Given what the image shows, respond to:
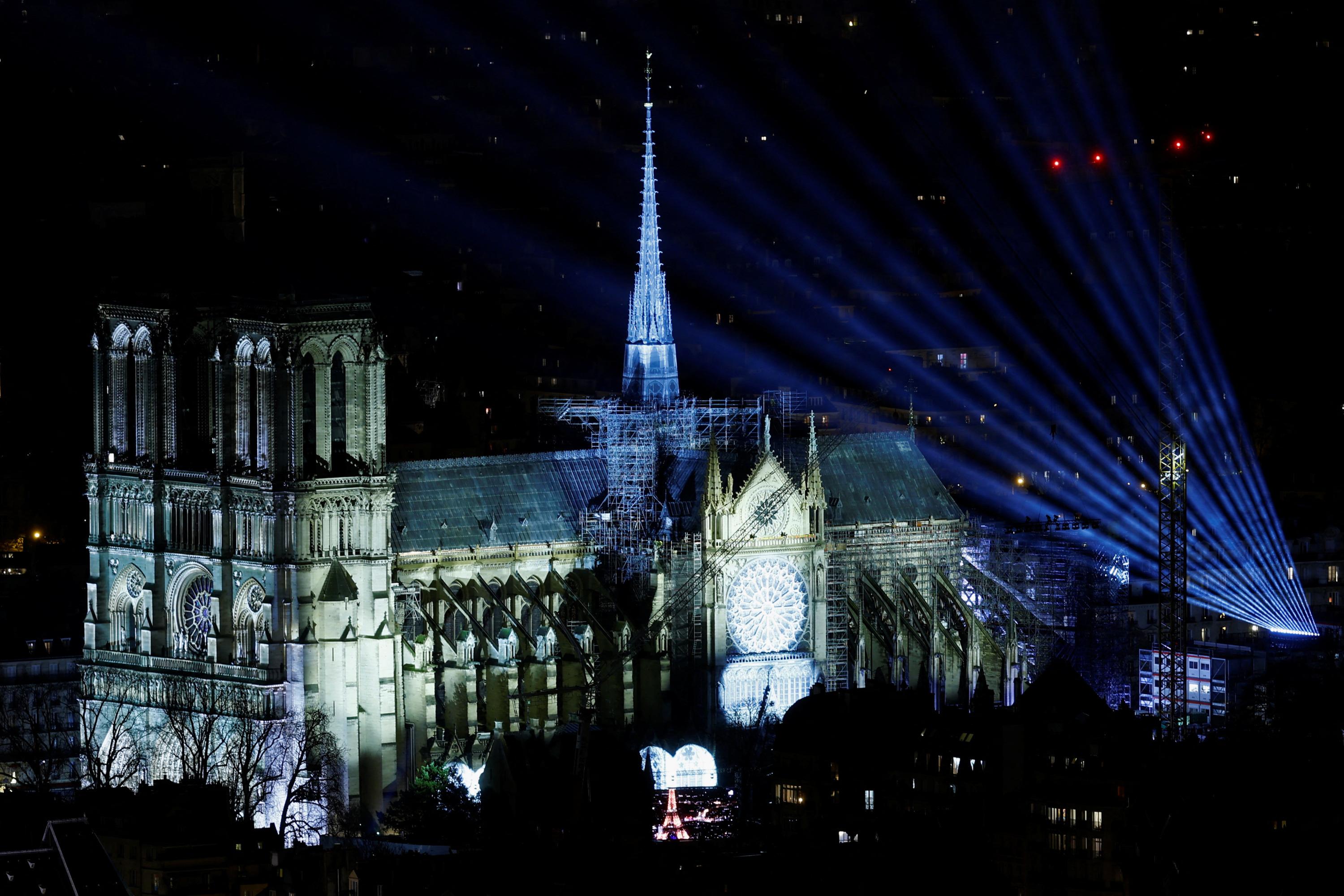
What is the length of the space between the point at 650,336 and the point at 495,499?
36.9 feet

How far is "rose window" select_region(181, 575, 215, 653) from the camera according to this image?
16112 centimetres

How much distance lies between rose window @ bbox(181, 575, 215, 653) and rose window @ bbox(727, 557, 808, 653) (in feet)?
67.7

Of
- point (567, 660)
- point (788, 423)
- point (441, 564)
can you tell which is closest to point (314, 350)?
point (441, 564)

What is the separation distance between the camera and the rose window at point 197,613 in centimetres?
16112

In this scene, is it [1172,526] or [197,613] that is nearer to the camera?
[197,613]

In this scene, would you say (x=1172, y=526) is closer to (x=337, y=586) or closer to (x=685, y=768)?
(x=685, y=768)

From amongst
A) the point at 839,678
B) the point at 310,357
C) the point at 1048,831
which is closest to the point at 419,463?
the point at 310,357

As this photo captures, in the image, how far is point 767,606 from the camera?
170 metres

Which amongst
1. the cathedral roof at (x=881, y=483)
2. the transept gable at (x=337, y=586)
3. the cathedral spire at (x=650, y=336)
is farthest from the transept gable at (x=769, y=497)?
the transept gable at (x=337, y=586)

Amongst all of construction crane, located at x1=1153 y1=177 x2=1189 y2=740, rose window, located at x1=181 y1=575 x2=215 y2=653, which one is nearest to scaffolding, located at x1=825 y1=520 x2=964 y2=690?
construction crane, located at x1=1153 y1=177 x2=1189 y2=740

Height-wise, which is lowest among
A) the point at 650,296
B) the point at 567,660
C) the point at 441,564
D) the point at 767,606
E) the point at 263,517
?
the point at 567,660

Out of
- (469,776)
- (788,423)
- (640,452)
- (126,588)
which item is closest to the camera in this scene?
(469,776)

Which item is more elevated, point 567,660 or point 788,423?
point 788,423

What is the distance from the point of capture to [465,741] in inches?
6230
